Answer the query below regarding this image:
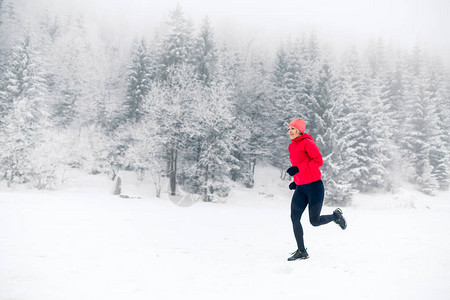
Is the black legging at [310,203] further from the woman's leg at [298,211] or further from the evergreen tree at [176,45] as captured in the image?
the evergreen tree at [176,45]

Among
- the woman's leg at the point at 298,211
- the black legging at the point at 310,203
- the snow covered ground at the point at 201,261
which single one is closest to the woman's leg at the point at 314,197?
the black legging at the point at 310,203

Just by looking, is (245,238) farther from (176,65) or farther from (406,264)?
(176,65)

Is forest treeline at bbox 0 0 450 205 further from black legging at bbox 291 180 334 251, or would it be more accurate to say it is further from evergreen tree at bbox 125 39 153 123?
black legging at bbox 291 180 334 251

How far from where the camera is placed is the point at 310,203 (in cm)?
390

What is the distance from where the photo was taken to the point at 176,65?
93.0 feet

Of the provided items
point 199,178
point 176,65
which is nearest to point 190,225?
point 199,178

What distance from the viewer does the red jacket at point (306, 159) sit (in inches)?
152

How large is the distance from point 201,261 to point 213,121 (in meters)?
20.6

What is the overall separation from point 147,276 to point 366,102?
32733 millimetres

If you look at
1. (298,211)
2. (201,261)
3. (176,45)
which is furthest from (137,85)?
(298,211)

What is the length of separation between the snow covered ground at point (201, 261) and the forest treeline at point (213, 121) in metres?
17.7

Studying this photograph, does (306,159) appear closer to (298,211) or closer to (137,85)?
(298,211)

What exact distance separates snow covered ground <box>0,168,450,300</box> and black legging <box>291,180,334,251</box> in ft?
1.62

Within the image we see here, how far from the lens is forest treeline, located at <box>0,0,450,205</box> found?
79.8ft
